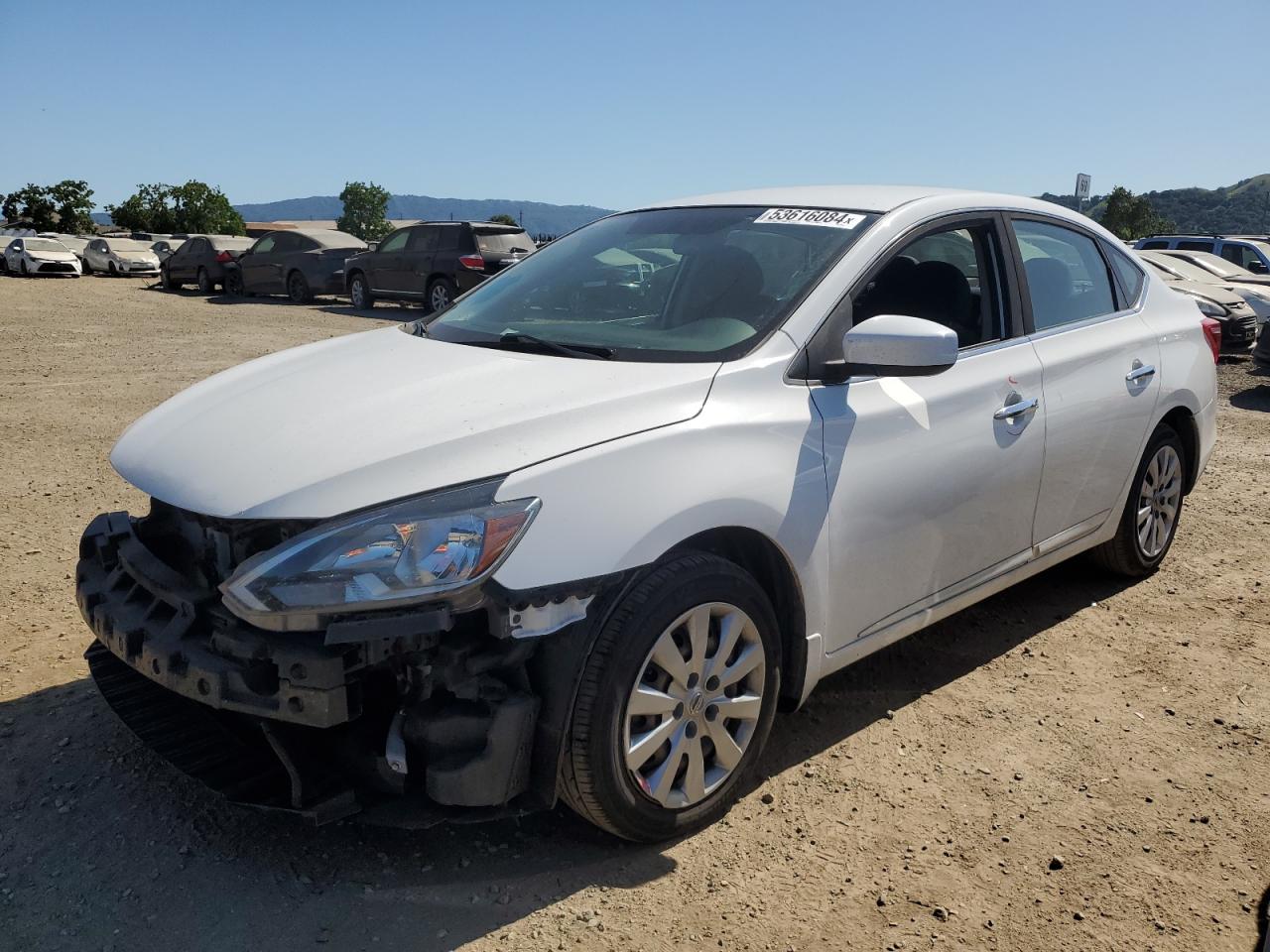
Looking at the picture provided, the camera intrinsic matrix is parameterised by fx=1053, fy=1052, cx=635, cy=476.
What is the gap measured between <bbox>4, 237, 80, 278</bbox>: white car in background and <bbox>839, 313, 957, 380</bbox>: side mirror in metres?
33.7

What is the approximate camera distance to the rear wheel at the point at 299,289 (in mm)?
21516

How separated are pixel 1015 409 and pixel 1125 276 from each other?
141 centimetres

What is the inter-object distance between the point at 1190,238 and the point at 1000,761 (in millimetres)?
18335

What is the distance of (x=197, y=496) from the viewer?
8.19 feet

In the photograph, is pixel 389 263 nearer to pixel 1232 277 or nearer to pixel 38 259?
pixel 1232 277

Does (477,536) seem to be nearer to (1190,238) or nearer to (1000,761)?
(1000,761)

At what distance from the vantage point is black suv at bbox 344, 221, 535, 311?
1750 centimetres

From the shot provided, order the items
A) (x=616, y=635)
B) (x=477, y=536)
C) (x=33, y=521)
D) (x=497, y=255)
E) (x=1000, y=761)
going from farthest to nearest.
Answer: (x=497, y=255), (x=33, y=521), (x=1000, y=761), (x=616, y=635), (x=477, y=536)

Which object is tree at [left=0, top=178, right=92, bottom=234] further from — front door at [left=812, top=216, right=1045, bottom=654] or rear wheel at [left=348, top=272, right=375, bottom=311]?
front door at [left=812, top=216, right=1045, bottom=654]

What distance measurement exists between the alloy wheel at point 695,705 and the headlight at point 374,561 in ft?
1.78

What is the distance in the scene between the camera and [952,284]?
12.0 feet

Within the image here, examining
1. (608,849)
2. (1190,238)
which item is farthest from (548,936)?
(1190,238)

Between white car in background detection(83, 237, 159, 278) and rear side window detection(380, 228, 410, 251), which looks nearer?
rear side window detection(380, 228, 410, 251)

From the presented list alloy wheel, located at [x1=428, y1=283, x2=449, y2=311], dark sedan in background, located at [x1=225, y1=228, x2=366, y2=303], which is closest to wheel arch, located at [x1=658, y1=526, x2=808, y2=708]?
alloy wheel, located at [x1=428, y1=283, x2=449, y2=311]
